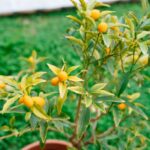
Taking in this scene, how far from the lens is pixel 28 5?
4.49 m

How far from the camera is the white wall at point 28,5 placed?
170 inches

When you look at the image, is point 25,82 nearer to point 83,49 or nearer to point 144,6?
point 83,49

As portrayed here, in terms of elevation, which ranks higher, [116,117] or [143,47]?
[143,47]

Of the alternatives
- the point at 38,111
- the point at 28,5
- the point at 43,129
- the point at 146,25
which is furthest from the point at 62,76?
the point at 28,5

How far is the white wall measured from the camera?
4.33 m

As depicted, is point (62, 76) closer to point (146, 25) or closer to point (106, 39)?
point (106, 39)

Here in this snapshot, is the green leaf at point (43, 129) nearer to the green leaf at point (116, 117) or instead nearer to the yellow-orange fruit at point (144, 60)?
the green leaf at point (116, 117)

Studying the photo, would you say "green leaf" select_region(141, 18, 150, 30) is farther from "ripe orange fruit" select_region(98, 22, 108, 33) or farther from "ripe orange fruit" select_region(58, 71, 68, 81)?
"ripe orange fruit" select_region(58, 71, 68, 81)

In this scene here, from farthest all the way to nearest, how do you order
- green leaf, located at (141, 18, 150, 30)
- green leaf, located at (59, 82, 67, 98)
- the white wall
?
the white wall, green leaf, located at (141, 18, 150, 30), green leaf, located at (59, 82, 67, 98)

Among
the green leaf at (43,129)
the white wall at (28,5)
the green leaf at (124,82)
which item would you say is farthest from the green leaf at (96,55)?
the white wall at (28,5)

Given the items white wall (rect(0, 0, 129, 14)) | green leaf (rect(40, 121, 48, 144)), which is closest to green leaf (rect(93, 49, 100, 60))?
green leaf (rect(40, 121, 48, 144))

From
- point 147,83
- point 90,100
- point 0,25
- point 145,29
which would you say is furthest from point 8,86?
point 0,25

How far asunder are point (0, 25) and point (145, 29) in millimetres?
2654

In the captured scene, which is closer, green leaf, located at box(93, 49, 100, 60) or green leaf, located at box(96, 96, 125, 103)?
green leaf, located at box(96, 96, 125, 103)
